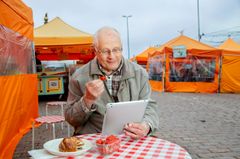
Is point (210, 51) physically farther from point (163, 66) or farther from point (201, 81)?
point (163, 66)

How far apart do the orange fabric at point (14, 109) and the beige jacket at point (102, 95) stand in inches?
89.1

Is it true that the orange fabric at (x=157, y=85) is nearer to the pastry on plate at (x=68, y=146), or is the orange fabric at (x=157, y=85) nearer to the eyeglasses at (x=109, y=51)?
the eyeglasses at (x=109, y=51)

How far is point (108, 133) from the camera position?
2.05 meters

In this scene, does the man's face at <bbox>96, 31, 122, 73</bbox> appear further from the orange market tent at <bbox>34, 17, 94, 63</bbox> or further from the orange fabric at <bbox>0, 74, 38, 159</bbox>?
the orange market tent at <bbox>34, 17, 94, 63</bbox>

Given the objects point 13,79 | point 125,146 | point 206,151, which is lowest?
point 206,151

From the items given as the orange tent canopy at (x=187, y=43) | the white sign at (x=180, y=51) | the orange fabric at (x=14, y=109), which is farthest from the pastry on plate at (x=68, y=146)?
the orange tent canopy at (x=187, y=43)

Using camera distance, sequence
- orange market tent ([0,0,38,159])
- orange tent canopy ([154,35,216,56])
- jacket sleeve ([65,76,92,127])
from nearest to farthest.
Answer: jacket sleeve ([65,76,92,127]), orange market tent ([0,0,38,159]), orange tent canopy ([154,35,216,56])

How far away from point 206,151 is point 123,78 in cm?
276

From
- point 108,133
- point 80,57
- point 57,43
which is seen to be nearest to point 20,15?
point 57,43

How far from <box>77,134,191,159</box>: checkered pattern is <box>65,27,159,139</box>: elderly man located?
13 cm

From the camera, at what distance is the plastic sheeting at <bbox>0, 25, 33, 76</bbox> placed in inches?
173

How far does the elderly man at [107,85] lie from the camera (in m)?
2.19

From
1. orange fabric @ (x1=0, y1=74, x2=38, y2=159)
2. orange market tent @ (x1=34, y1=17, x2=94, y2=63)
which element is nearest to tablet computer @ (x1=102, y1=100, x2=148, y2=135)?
orange fabric @ (x1=0, y1=74, x2=38, y2=159)

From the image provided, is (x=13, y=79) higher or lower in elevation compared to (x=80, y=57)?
lower
